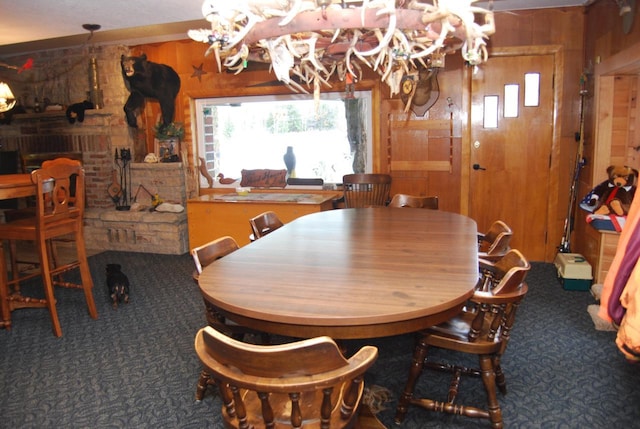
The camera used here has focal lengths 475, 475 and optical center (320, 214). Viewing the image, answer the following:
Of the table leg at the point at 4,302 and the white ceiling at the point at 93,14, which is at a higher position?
the white ceiling at the point at 93,14

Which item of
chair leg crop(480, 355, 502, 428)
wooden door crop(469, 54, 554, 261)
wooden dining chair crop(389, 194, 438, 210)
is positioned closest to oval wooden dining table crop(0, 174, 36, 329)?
wooden dining chair crop(389, 194, 438, 210)

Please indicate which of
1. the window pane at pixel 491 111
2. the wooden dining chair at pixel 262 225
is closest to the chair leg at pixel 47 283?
the wooden dining chair at pixel 262 225

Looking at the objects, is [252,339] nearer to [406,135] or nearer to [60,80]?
[406,135]

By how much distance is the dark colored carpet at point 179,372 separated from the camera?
226cm

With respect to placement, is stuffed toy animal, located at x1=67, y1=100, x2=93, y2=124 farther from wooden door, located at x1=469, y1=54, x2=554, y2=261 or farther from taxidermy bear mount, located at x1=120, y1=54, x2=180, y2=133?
wooden door, located at x1=469, y1=54, x2=554, y2=261

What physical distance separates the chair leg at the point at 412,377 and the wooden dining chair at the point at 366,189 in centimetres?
268

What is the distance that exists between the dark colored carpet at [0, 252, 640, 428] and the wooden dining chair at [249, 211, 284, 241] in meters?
0.83

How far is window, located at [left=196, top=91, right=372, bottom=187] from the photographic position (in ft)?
17.2

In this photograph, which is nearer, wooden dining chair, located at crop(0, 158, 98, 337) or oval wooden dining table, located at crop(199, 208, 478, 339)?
oval wooden dining table, located at crop(199, 208, 478, 339)

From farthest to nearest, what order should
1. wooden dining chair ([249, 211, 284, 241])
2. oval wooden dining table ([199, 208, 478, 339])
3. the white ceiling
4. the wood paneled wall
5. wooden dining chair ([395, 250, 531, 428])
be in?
the wood paneled wall → the white ceiling → wooden dining chair ([249, 211, 284, 241]) → wooden dining chair ([395, 250, 531, 428]) → oval wooden dining table ([199, 208, 478, 339])

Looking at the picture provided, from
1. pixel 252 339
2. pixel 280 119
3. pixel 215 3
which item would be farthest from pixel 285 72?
pixel 280 119

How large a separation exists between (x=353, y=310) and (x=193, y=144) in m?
4.53

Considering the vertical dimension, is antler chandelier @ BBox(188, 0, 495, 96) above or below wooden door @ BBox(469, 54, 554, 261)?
above

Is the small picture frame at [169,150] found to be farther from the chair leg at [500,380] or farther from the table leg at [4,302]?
the chair leg at [500,380]
